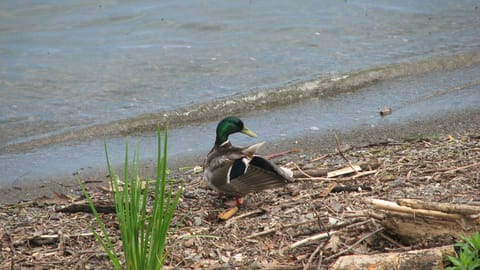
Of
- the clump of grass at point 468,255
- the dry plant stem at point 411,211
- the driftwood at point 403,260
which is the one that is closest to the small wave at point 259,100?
the dry plant stem at point 411,211

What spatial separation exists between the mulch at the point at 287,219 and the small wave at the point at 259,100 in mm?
2619

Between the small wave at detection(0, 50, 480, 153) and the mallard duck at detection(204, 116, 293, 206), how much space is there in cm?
287

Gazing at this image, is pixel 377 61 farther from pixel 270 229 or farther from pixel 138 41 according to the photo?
pixel 270 229

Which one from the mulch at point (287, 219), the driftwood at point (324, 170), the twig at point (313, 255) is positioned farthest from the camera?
the driftwood at point (324, 170)

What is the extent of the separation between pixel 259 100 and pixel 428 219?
583 cm

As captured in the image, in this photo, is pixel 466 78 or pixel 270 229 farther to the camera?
pixel 466 78

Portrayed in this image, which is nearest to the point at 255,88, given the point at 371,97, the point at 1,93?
the point at 371,97

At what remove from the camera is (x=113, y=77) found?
10672 mm

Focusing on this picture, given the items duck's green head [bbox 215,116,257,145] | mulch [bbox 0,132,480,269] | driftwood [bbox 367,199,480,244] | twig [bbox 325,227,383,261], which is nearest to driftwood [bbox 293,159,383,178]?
mulch [bbox 0,132,480,269]

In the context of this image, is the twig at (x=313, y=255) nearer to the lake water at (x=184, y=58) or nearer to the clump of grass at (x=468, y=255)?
the clump of grass at (x=468, y=255)

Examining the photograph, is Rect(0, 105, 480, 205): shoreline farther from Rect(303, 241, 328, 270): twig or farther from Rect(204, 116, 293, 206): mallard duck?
Rect(303, 241, 328, 270): twig

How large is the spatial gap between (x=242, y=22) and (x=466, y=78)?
4470 millimetres

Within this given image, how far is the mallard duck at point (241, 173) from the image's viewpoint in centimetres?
525

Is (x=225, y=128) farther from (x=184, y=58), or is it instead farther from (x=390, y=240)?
(x=184, y=58)
